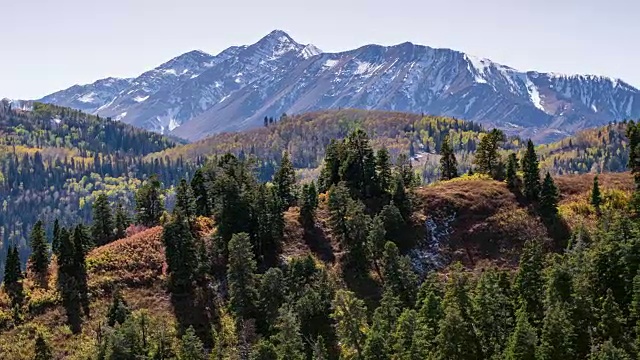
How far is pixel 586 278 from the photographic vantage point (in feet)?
245

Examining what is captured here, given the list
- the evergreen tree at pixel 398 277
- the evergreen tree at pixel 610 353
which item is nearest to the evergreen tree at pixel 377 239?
the evergreen tree at pixel 398 277

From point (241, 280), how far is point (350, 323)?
1999 cm

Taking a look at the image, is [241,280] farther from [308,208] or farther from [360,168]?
[360,168]

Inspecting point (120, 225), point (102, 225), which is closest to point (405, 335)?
point (120, 225)

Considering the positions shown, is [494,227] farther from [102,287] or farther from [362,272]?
[102,287]

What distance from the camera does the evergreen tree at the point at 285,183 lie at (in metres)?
127

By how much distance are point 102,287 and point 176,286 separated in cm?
1127

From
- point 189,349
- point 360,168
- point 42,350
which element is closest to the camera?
point 189,349

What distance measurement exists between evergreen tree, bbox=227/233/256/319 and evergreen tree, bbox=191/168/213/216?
30.5 m

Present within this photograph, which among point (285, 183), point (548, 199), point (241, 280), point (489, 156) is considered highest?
point (489, 156)

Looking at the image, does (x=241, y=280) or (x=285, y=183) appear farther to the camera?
(x=285, y=183)

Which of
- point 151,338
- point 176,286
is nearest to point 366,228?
point 176,286

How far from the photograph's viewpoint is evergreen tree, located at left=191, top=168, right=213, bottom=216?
412 feet

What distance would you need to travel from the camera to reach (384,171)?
411ft
